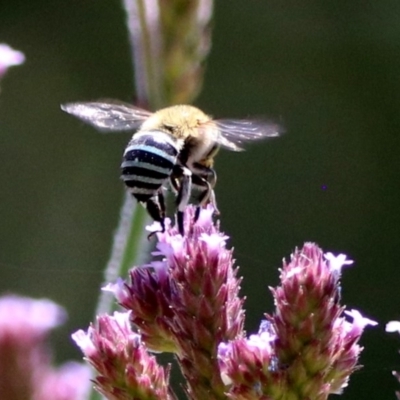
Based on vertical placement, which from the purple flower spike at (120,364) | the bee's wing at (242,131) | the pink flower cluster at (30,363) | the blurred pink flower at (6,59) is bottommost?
the purple flower spike at (120,364)

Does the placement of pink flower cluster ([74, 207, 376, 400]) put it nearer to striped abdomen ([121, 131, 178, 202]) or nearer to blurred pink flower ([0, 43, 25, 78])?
striped abdomen ([121, 131, 178, 202])

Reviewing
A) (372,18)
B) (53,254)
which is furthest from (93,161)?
(372,18)

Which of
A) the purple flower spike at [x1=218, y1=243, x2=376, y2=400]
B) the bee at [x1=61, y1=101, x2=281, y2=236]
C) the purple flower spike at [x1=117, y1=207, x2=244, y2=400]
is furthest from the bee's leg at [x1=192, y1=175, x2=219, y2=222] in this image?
the purple flower spike at [x1=218, y1=243, x2=376, y2=400]

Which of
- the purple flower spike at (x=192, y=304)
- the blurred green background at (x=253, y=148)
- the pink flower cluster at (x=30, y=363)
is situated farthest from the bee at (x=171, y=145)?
the blurred green background at (x=253, y=148)

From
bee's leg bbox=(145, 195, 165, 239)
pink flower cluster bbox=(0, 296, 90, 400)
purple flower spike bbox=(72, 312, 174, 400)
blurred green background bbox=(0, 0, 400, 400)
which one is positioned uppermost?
blurred green background bbox=(0, 0, 400, 400)

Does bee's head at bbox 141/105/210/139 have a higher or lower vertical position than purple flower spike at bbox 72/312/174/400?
higher

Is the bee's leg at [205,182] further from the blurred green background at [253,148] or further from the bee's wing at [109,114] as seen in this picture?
the blurred green background at [253,148]

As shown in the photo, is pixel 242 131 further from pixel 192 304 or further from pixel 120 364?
pixel 120 364

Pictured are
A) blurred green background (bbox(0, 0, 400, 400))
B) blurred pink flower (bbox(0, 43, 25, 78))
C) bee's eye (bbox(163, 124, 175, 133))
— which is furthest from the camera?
blurred green background (bbox(0, 0, 400, 400))
